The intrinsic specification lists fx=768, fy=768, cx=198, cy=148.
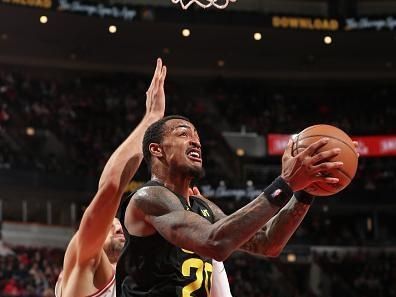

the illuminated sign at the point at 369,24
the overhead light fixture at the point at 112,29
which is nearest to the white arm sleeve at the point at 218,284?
the overhead light fixture at the point at 112,29

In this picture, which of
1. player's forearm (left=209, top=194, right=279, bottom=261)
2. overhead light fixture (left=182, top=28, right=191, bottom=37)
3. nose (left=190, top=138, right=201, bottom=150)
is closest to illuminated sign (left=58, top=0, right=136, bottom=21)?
overhead light fixture (left=182, top=28, right=191, bottom=37)

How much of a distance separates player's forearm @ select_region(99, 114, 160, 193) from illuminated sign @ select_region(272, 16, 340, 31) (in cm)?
1808

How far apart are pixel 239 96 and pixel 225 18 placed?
3.79 meters

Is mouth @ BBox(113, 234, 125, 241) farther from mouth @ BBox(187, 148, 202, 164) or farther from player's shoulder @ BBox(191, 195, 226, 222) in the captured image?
mouth @ BBox(187, 148, 202, 164)

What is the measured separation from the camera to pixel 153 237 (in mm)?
3613

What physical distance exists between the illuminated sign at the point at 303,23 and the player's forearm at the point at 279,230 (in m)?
18.4

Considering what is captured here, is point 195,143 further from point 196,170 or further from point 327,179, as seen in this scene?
point 327,179

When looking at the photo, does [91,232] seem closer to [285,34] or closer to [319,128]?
[319,128]

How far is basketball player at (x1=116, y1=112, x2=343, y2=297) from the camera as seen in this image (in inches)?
125

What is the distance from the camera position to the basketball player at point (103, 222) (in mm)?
3926

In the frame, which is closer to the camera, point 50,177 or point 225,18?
point 50,177

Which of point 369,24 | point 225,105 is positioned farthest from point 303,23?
point 225,105

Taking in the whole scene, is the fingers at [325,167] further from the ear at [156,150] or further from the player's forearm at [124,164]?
the player's forearm at [124,164]

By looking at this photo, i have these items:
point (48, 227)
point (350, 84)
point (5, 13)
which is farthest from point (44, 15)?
point (350, 84)
